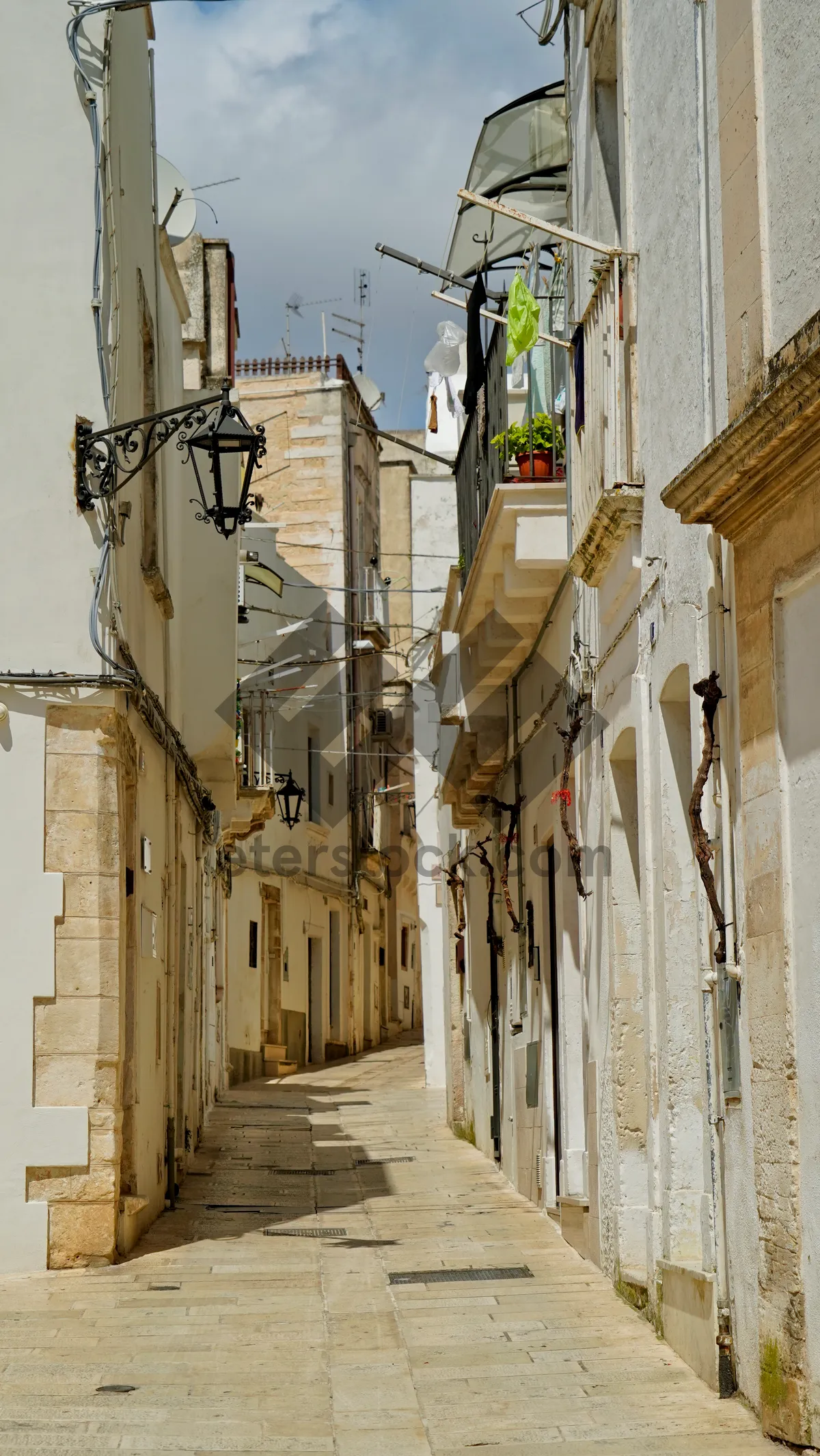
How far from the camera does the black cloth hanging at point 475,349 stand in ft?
37.8

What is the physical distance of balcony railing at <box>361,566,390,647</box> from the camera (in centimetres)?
3581

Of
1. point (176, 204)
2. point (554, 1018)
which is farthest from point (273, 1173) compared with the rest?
point (176, 204)

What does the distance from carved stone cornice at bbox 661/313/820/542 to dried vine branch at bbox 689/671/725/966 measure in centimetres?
64

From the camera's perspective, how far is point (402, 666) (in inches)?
1724

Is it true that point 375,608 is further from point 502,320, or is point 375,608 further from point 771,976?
point 771,976

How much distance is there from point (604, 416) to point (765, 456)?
3685 mm

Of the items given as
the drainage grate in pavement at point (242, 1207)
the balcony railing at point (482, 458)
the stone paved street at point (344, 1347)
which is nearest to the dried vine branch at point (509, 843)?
the balcony railing at point (482, 458)

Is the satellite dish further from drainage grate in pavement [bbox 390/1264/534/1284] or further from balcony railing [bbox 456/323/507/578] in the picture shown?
drainage grate in pavement [bbox 390/1264/534/1284]

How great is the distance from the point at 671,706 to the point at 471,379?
19.2 feet

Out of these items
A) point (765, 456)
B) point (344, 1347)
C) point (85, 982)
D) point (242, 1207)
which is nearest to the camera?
point (765, 456)

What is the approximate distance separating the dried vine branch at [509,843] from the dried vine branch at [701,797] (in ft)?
23.8

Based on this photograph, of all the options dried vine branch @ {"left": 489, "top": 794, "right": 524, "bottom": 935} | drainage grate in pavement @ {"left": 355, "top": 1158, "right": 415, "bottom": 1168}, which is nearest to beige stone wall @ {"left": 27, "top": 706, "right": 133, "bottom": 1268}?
dried vine branch @ {"left": 489, "top": 794, "right": 524, "bottom": 935}

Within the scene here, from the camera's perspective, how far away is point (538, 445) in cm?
1123

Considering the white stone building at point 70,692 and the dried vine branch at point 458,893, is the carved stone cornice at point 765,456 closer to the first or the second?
the white stone building at point 70,692
